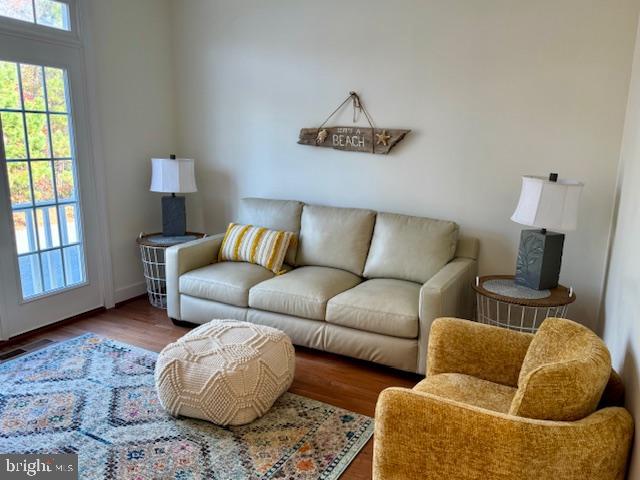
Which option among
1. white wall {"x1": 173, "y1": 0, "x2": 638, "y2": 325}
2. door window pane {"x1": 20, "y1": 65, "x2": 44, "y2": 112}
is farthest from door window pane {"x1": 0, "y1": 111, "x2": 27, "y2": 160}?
white wall {"x1": 173, "y1": 0, "x2": 638, "y2": 325}

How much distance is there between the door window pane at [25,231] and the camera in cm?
321

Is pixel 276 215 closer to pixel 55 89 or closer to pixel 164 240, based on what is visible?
pixel 164 240

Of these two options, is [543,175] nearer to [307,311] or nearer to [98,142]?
[307,311]

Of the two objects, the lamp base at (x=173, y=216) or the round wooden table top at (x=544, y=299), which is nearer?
the round wooden table top at (x=544, y=299)

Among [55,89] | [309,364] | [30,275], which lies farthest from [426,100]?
[30,275]

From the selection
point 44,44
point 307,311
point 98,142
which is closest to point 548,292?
point 307,311

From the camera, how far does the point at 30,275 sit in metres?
3.33

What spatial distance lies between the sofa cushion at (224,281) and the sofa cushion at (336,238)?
0.38 meters

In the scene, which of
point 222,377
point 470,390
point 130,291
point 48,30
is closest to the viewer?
point 470,390

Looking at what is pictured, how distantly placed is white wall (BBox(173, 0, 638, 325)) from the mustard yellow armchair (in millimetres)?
1704

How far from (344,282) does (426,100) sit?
140 centimetres

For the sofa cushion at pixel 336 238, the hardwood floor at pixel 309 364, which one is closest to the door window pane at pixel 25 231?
the hardwood floor at pixel 309 364

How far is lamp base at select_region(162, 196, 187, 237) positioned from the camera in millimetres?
3916

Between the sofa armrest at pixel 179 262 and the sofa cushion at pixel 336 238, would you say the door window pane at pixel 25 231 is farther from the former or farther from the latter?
the sofa cushion at pixel 336 238
